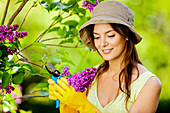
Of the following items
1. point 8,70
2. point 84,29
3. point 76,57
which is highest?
point 84,29

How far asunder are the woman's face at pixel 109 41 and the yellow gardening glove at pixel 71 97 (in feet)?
0.57

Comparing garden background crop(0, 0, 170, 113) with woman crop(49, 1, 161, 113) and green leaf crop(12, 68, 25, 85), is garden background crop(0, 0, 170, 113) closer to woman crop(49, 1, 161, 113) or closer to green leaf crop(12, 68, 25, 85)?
green leaf crop(12, 68, 25, 85)

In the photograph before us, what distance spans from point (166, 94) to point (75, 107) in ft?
7.00

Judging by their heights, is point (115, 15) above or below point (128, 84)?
above

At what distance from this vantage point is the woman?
1021 millimetres

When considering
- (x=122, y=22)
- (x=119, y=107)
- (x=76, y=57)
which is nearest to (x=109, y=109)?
(x=119, y=107)

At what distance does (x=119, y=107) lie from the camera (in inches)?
41.7

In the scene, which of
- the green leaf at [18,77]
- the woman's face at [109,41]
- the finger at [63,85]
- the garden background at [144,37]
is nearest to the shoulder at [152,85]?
the woman's face at [109,41]

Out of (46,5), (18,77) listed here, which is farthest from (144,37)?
(18,77)

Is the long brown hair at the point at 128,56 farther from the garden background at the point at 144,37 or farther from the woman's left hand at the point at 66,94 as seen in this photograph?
the garden background at the point at 144,37

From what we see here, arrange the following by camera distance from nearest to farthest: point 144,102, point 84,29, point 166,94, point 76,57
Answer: point 144,102 → point 84,29 → point 76,57 → point 166,94

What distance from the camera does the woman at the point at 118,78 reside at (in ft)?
3.35

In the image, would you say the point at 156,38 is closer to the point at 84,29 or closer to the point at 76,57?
the point at 76,57

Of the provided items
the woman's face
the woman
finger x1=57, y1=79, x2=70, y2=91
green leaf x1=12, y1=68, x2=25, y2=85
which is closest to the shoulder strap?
the woman
